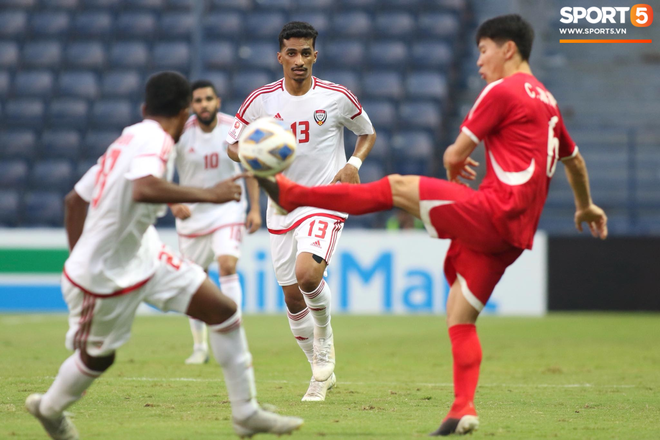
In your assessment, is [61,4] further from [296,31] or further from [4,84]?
Answer: [296,31]

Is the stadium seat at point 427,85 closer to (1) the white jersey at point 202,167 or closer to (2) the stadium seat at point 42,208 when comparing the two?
(2) the stadium seat at point 42,208

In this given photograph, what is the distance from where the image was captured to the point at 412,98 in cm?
1881

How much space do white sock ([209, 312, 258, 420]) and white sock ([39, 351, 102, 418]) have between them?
0.59m

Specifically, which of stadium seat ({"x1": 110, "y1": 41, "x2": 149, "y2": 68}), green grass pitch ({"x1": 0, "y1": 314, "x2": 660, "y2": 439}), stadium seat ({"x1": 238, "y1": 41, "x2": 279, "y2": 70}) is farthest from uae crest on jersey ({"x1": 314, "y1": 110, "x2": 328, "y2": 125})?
stadium seat ({"x1": 110, "y1": 41, "x2": 149, "y2": 68})

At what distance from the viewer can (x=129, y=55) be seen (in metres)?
19.5

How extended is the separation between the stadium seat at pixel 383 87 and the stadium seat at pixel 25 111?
6.52 meters

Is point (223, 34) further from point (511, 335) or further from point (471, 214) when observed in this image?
point (471, 214)

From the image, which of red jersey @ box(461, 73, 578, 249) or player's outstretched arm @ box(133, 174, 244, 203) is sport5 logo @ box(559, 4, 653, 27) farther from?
player's outstretched arm @ box(133, 174, 244, 203)

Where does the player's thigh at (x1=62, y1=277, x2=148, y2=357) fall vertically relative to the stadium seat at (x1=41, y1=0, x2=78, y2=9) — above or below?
below

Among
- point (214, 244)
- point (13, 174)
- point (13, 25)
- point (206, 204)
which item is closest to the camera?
point (214, 244)

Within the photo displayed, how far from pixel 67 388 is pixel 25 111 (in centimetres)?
1531

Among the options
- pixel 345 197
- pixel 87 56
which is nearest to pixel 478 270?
pixel 345 197

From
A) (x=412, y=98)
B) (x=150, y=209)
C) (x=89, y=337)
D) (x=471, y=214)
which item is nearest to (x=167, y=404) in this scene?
(x=89, y=337)

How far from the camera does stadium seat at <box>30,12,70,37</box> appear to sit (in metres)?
20.0
